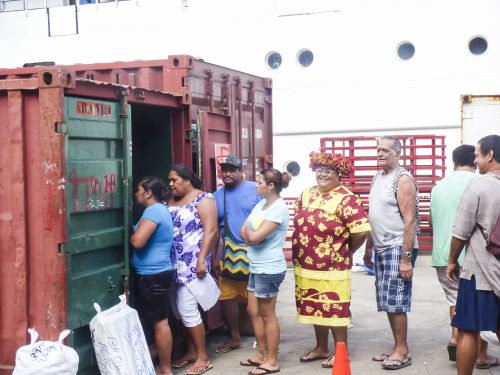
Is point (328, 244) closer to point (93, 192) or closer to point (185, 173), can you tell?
point (185, 173)

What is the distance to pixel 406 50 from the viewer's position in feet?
48.4

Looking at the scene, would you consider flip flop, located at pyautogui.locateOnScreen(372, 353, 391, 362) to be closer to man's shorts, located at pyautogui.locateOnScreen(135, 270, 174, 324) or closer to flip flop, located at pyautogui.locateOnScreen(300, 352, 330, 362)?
flip flop, located at pyautogui.locateOnScreen(300, 352, 330, 362)

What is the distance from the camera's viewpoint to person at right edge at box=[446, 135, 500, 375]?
5023 mm

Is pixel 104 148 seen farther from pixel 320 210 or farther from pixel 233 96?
pixel 233 96

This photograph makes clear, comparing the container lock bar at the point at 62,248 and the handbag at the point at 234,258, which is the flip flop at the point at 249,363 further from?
the container lock bar at the point at 62,248

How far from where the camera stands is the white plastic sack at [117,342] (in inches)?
203

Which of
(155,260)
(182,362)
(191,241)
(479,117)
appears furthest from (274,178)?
(479,117)

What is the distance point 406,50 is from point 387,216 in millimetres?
9163

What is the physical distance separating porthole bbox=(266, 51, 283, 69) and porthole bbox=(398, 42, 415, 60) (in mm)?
2308

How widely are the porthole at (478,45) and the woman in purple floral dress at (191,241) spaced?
9.66 meters

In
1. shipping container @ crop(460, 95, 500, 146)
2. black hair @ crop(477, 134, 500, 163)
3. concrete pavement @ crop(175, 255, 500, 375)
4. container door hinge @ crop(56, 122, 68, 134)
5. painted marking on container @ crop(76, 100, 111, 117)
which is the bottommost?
concrete pavement @ crop(175, 255, 500, 375)

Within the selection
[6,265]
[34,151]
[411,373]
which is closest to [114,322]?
[6,265]

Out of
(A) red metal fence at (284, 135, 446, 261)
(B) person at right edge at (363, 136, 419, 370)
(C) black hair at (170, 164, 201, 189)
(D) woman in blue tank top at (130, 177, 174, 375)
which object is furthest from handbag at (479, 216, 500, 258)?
(A) red metal fence at (284, 135, 446, 261)

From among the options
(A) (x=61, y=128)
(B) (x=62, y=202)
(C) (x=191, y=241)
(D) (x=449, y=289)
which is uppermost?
(A) (x=61, y=128)
